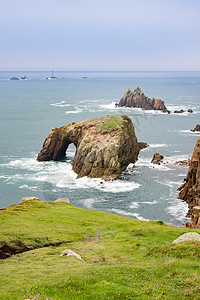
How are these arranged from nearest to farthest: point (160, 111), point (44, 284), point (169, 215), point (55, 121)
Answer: point (44, 284) < point (169, 215) < point (55, 121) < point (160, 111)

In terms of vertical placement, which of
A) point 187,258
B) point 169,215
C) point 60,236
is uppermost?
point 187,258

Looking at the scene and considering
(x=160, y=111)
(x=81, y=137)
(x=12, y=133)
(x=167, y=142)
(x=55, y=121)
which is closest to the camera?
(x=81, y=137)

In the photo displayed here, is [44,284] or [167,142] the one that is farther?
[167,142]

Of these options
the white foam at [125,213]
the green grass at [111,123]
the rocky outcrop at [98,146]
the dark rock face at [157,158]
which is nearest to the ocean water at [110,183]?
the white foam at [125,213]

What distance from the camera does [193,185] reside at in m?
65.1

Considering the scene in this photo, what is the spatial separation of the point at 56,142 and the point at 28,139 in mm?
25156

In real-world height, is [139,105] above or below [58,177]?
above

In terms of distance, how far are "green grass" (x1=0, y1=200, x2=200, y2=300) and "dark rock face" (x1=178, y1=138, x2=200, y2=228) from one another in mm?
20813

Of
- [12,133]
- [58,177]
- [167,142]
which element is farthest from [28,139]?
[167,142]

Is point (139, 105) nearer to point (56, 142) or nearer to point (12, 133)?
point (12, 133)

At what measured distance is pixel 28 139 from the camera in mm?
120062

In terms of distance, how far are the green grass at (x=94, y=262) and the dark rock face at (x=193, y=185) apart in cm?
2081

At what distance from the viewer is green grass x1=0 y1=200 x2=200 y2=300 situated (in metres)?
17.8

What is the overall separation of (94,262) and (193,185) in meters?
42.9
